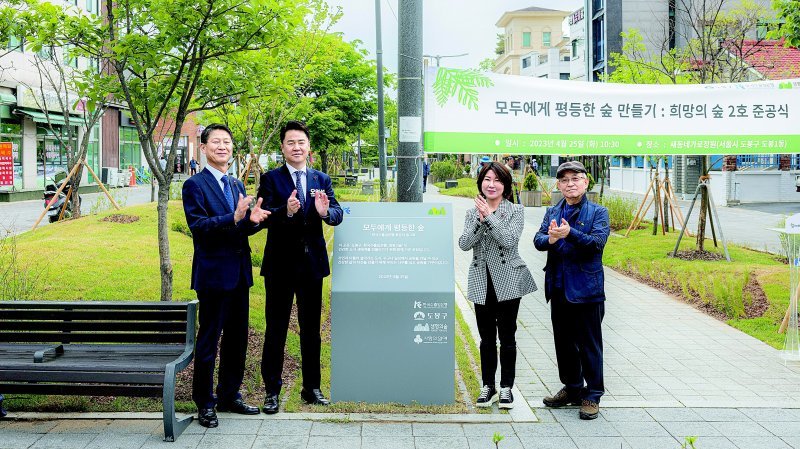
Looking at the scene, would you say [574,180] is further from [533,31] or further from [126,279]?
[533,31]

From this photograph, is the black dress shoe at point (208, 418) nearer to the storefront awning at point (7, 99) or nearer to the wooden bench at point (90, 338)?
the wooden bench at point (90, 338)

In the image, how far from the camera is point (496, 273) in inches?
225

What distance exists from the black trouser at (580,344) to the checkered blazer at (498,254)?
1.00 feet

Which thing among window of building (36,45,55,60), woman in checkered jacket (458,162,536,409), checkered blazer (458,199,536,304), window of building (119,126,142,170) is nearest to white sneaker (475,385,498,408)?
woman in checkered jacket (458,162,536,409)

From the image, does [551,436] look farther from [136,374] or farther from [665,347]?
[665,347]

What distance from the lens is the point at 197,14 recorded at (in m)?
6.35

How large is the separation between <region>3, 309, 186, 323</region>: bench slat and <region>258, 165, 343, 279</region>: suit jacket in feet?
2.39

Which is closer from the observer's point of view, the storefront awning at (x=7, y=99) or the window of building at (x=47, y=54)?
the window of building at (x=47, y=54)

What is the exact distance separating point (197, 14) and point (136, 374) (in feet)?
9.71

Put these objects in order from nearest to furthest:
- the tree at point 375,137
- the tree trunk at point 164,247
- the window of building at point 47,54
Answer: the tree trunk at point 164,247
the window of building at point 47,54
the tree at point 375,137

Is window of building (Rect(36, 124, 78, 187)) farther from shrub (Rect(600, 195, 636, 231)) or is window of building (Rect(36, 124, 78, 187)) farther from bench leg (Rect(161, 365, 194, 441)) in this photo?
bench leg (Rect(161, 365, 194, 441))

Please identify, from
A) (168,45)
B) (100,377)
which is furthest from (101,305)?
(168,45)

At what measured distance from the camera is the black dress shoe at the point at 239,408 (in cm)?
560

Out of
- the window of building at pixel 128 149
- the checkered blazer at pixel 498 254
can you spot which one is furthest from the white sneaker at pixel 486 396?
the window of building at pixel 128 149
